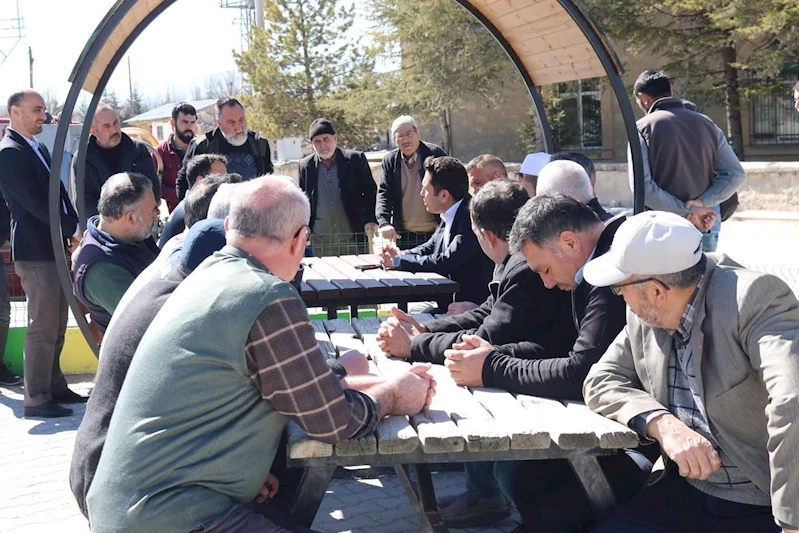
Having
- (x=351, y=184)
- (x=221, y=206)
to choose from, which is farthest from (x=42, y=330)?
(x=221, y=206)

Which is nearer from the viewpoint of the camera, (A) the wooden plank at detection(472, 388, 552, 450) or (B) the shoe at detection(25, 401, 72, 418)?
(A) the wooden plank at detection(472, 388, 552, 450)

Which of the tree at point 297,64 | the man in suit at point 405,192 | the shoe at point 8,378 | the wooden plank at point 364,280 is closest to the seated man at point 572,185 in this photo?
the wooden plank at point 364,280

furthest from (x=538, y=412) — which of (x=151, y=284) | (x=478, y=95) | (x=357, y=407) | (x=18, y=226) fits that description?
(x=478, y=95)

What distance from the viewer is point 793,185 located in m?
16.1

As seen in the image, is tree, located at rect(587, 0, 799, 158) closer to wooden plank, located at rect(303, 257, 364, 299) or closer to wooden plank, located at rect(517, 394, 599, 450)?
wooden plank, located at rect(303, 257, 364, 299)

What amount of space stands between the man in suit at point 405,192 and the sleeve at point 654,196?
6.63 feet

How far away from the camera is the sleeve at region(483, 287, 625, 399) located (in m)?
3.20

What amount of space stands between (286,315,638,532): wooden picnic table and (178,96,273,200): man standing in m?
4.87

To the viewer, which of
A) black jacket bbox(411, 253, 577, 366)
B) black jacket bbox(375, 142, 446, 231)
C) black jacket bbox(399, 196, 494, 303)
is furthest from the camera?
black jacket bbox(375, 142, 446, 231)

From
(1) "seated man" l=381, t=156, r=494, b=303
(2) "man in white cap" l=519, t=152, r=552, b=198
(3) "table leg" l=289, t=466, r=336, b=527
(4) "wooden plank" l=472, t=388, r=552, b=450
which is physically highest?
(2) "man in white cap" l=519, t=152, r=552, b=198

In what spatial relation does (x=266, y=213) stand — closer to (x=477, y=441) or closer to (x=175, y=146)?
(x=477, y=441)

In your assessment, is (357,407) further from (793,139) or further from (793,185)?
(793,139)

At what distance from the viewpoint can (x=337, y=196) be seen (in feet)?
26.5

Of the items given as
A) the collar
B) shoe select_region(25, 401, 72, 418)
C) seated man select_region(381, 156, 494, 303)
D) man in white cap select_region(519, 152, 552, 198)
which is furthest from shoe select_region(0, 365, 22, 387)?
man in white cap select_region(519, 152, 552, 198)
